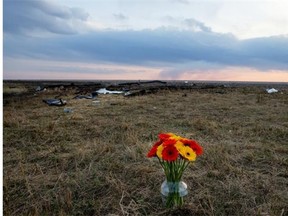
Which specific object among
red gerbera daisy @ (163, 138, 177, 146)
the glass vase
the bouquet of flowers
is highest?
red gerbera daisy @ (163, 138, 177, 146)

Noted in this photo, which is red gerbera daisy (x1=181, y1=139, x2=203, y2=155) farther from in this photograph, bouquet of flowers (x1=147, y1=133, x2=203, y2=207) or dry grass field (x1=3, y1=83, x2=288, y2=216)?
dry grass field (x1=3, y1=83, x2=288, y2=216)

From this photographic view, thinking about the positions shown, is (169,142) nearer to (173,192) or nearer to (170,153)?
(170,153)

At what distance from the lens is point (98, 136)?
6301 mm

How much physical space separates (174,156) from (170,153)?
49 mm

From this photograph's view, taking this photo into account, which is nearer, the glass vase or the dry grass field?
the glass vase

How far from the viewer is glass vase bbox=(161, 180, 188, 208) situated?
2672mm

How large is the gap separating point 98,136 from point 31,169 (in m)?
2.23

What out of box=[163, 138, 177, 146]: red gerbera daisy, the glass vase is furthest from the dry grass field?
box=[163, 138, 177, 146]: red gerbera daisy

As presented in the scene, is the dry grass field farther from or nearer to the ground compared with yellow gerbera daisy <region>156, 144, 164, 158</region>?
nearer to the ground

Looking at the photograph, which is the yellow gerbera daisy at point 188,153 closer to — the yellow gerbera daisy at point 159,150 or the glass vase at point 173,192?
the yellow gerbera daisy at point 159,150

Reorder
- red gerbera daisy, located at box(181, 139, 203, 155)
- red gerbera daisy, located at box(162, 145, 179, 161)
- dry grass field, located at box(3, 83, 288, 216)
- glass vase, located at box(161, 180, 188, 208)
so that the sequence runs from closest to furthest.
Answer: red gerbera daisy, located at box(162, 145, 179, 161) → red gerbera daisy, located at box(181, 139, 203, 155) → glass vase, located at box(161, 180, 188, 208) → dry grass field, located at box(3, 83, 288, 216)

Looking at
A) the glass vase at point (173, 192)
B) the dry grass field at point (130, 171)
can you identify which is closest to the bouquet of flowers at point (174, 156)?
the glass vase at point (173, 192)

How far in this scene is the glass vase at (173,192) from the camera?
267cm

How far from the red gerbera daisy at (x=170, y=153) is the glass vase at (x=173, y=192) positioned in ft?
1.22
